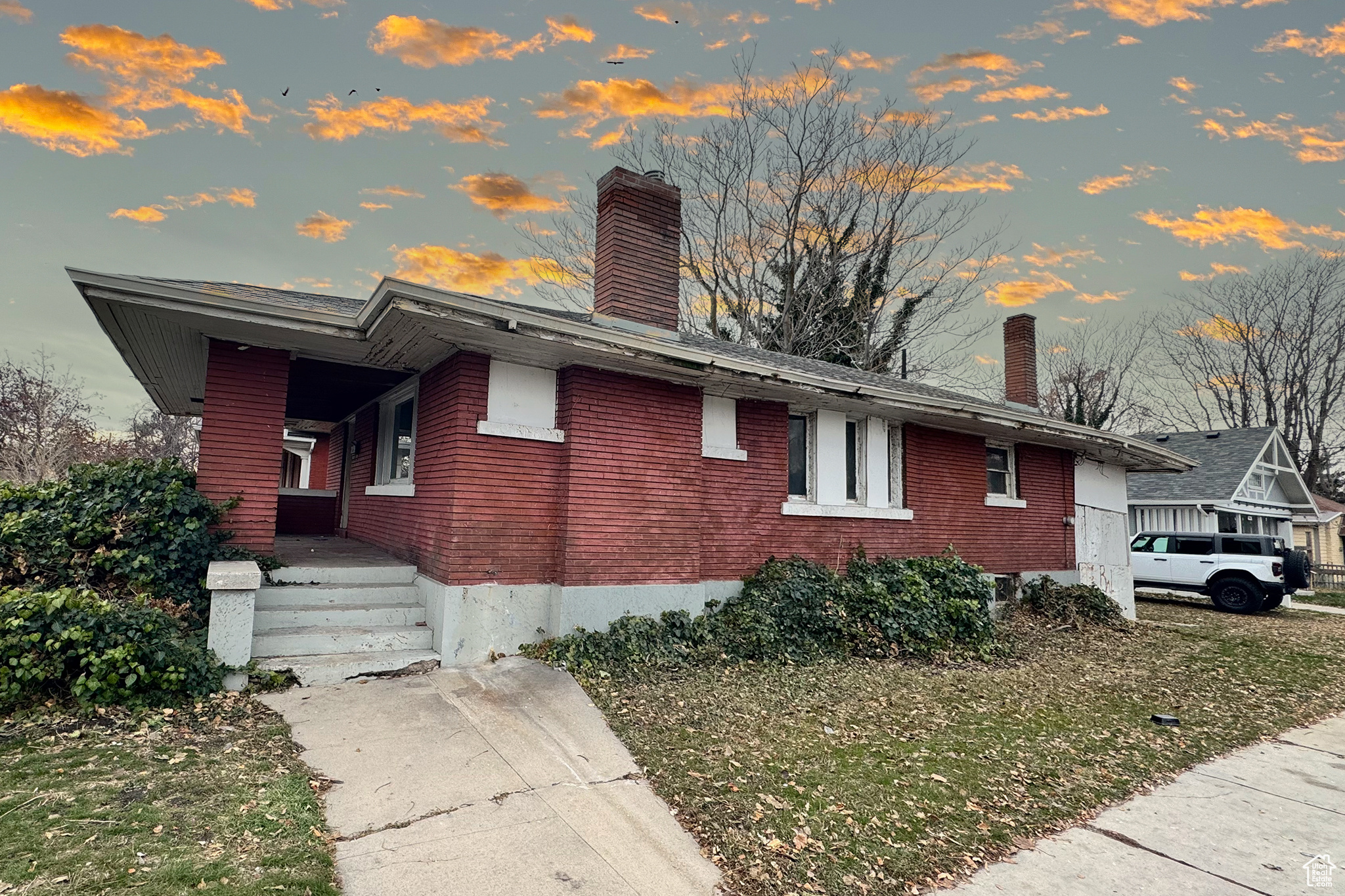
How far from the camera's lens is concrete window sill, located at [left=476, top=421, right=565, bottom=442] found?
6953 mm


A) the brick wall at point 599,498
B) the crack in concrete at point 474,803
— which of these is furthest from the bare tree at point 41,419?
the crack in concrete at point 474,803

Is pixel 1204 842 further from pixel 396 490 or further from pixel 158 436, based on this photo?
pixel 158 436

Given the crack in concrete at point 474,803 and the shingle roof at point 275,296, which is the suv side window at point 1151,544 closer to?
the crack in concrete at point 474,803

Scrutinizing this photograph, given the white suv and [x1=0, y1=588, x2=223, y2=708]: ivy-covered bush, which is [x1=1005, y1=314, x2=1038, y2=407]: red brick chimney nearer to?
the white suv

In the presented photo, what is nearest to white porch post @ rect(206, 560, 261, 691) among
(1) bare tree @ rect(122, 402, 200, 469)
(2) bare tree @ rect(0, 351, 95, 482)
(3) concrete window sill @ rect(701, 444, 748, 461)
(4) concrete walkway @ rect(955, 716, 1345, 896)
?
(3) concrete window sill @ rect(701, 444, 748, 461)

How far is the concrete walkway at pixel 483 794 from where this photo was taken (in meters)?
3.29

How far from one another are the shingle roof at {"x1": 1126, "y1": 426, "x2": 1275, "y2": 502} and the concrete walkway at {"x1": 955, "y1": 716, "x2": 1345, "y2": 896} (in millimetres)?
21735

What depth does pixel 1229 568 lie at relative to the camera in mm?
16734

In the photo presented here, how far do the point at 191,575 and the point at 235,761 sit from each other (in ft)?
9.52

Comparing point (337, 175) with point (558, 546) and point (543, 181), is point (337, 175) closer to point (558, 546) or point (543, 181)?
point (543, 181)

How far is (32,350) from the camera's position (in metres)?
22.6

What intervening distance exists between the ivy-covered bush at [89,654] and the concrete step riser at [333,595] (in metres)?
1.33

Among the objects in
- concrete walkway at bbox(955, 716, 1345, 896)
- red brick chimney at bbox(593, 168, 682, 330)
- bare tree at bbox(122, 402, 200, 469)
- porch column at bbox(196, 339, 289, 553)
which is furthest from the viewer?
bare tree at bbox(122, 402, 200, 469)

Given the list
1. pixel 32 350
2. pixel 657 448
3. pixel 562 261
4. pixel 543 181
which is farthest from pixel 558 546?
pixel 32 350
